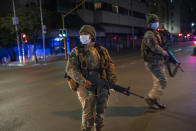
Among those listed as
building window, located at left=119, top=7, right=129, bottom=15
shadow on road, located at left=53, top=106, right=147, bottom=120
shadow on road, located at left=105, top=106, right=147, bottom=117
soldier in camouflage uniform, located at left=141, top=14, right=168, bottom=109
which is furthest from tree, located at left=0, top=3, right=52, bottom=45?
building window, located at left=119, top=7, right=129, bottom=15

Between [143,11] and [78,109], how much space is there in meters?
54.8

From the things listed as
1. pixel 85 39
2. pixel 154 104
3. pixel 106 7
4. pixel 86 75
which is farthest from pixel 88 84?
pixel 106 7

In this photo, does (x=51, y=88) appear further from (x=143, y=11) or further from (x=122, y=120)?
(x=143, y=11)

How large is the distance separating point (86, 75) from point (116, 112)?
6.41 feet

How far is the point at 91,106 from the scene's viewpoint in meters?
2.96

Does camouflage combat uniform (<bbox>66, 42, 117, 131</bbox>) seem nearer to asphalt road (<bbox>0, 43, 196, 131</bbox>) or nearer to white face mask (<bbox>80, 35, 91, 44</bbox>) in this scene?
white face mask (<bbox>80, 35, 91, 44</bbox>)

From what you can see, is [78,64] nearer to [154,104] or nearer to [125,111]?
[125,111]

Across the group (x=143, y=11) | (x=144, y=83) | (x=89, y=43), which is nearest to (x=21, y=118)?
(x=89, y=43)

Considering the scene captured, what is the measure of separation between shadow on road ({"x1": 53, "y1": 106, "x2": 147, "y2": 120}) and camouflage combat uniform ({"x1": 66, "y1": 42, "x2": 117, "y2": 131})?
1.33 meters

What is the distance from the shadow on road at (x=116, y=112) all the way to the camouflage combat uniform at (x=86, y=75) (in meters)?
1.33

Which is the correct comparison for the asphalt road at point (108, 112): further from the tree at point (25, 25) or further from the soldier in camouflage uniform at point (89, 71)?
the tree at point (25, 25)

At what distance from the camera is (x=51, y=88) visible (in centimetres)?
743

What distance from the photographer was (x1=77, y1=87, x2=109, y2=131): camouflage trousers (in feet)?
9.65

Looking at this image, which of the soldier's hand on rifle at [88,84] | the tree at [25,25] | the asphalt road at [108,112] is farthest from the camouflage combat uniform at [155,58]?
the tree at [25,25]
